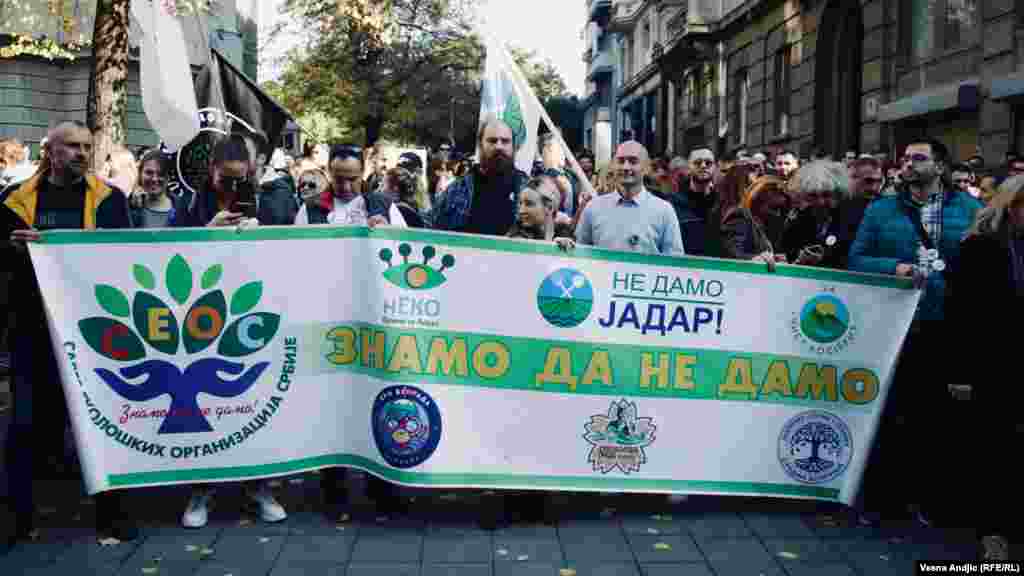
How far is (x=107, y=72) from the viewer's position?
13.7 meters

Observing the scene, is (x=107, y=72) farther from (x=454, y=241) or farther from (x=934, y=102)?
(x=934, y=102)

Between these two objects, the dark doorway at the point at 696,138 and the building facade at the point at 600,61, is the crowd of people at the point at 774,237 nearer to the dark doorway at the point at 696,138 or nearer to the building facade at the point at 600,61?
the dark doorway at the point at 696,138

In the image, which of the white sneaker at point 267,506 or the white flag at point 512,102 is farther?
the white flag at point 512,102

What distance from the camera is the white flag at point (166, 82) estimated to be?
691 cm

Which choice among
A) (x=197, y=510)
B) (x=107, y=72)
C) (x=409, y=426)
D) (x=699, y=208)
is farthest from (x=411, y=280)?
(x=107, y=72)

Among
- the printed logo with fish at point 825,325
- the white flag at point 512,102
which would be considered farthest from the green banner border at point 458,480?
the white flag at point 512,102

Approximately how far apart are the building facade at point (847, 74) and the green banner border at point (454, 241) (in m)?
9.03

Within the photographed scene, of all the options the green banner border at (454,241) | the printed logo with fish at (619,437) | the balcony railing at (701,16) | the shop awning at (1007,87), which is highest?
the balcony railing at (701,16)

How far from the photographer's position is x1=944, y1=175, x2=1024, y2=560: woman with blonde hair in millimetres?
5062

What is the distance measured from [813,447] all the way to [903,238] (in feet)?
4.13

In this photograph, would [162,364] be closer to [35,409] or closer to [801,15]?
[35,409]

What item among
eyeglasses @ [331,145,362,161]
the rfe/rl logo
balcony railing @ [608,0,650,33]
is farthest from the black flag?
balcony railing @ [608,0,650,33]

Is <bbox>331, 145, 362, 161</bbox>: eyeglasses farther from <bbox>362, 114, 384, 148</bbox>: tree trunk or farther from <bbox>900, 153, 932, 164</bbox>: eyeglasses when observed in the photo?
<bbox>362, 114, 384, 148</bbox>: tree trunk

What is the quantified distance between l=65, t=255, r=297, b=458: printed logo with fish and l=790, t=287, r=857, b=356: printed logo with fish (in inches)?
104
